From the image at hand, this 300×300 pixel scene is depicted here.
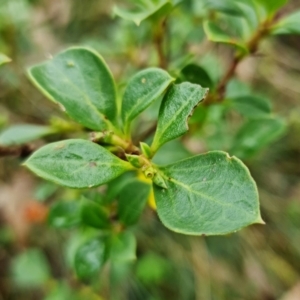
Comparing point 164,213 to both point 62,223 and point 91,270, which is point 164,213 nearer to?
Result: point 91,270

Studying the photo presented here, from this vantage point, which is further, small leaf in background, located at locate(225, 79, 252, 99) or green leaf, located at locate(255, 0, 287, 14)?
small leaf in background, located at locate(225, 79, 252, 99)

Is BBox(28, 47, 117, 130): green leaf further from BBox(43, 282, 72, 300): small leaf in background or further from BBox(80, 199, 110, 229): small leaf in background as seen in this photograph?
BBox(43, 282, 72, 300): small leaf in background

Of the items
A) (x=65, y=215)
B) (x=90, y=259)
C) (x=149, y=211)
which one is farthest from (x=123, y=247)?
(x=149, y=211)

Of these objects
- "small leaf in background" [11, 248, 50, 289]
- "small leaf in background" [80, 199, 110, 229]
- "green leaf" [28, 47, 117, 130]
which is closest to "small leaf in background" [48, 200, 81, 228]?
"small leaf in background" [80, 199, 110, 229]

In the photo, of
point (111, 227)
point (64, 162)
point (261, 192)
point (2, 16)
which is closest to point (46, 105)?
point (2, 16)

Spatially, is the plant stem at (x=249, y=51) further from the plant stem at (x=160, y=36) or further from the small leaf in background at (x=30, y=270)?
the small leaf in background at (x=30, y=270)
